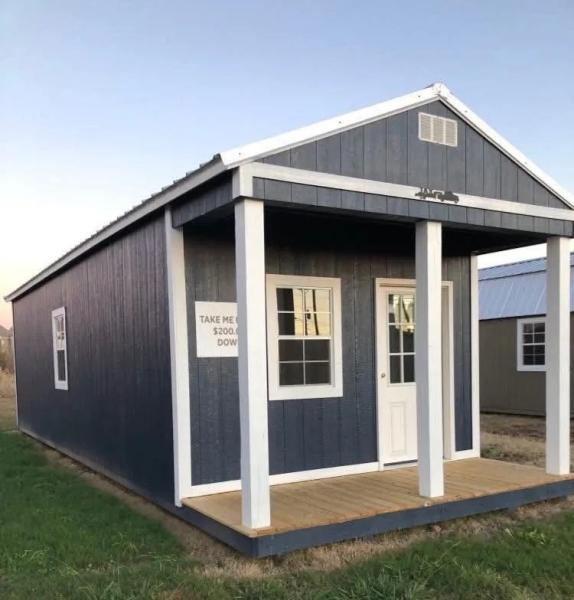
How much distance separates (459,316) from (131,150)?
7.06 meters

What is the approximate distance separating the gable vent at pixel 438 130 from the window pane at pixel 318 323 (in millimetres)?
1917

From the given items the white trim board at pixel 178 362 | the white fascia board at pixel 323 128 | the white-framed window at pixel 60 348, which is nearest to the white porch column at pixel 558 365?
the white fascia board at pixel 323 128

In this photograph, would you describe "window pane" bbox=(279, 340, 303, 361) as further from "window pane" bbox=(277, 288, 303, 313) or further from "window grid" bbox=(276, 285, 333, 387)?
"window pane" bbox=(277, 288, 303, 313)

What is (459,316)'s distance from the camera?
676cm

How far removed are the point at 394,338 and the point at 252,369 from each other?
2.72 m

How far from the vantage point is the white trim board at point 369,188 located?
13.1 ft

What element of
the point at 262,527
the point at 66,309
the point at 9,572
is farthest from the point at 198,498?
the point at 66,309

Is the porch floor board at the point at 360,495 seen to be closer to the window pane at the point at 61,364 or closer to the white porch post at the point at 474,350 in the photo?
the white porch post at the point at 474,350

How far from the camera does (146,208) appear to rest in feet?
17.7

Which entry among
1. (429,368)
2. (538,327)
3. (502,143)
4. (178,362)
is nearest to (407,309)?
(429,368)

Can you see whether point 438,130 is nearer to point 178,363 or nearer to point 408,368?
point 408,368

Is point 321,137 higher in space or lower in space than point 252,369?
higher

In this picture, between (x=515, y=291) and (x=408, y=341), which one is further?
(x=515, y=291)

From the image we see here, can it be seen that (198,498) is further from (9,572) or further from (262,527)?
(9,572)
